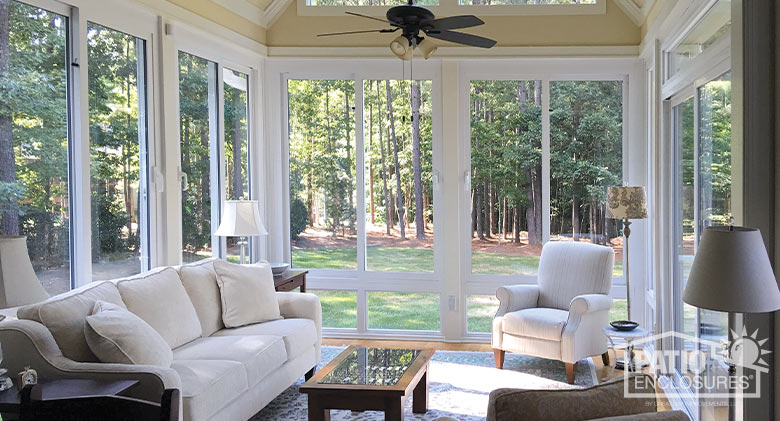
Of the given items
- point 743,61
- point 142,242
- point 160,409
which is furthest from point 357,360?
point 743,61

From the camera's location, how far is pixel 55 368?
3111 millimetres

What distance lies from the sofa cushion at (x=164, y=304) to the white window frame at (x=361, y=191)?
2.42 metres

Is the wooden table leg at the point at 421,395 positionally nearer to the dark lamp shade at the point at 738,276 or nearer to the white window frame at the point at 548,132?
the white window frame at the point at 548,132

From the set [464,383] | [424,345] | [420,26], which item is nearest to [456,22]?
[420,26]

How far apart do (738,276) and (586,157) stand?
437cm

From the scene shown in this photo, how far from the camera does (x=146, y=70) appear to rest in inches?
190

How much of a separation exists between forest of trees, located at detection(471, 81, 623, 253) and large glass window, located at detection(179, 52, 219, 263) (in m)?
2.39

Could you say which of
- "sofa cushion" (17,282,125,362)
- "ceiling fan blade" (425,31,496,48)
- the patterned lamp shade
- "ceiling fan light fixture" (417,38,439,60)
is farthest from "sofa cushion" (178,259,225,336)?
the patterned lamp shade

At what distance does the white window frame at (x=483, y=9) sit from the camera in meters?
6.25

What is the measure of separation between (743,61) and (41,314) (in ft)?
10.7

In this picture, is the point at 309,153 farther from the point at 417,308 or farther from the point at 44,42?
the point at 44,42

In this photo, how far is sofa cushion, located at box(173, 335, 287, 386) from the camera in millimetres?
3957

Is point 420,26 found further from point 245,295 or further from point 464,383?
point 464,383

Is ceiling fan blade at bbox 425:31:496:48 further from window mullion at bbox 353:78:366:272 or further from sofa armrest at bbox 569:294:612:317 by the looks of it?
window mullion at bbox 353:78:366:272
